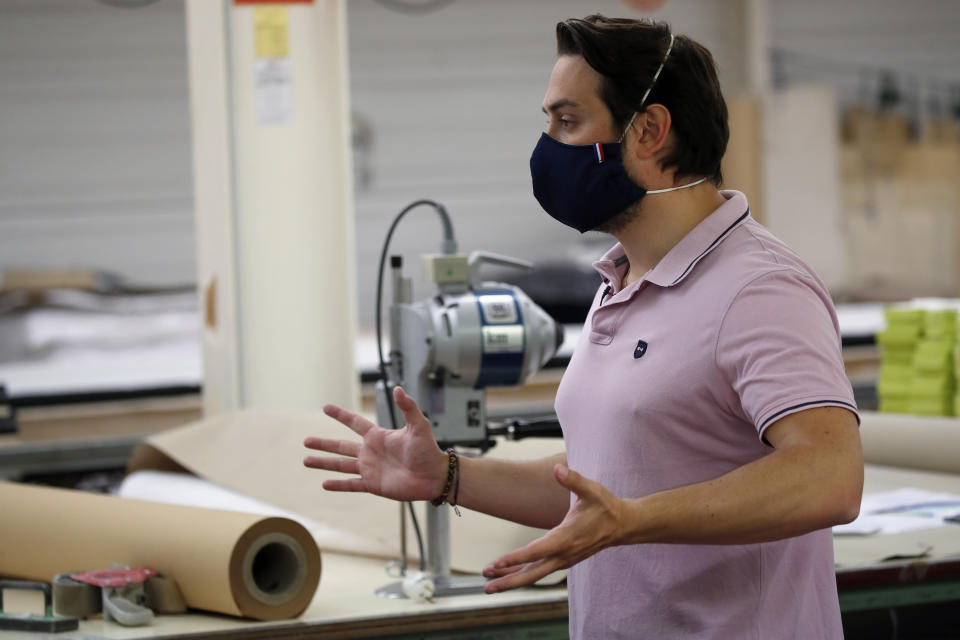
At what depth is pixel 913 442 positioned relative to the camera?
11.0 ft

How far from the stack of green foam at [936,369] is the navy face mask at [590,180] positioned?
256 centimetres

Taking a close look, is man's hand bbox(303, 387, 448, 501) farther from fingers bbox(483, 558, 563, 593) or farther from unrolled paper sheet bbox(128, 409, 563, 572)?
unrolled paper sheet bbox(128, 409, 563, 572)

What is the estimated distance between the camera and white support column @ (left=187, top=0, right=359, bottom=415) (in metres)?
3.79

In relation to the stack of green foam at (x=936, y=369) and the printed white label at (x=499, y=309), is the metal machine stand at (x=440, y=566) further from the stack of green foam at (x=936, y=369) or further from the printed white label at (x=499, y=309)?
the stack of green foam at (x=936, y=369)

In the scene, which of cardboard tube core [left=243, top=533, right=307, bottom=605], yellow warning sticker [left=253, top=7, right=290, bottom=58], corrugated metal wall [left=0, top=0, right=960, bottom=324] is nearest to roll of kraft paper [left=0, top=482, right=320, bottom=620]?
cardboard tube core [left=243, top=533, right=307, bottom=605]

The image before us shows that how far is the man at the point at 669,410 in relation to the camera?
3.75 feet

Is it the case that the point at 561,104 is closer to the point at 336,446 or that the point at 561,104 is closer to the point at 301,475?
the point at 336,446

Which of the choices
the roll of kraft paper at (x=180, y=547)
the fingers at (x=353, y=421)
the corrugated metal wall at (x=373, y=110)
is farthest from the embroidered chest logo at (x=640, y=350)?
the corrugated metal wall at (x=373, y=110)

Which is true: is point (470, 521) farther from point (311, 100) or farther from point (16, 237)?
point (16, 237)

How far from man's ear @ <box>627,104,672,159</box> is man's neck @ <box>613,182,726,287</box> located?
0.19 ft

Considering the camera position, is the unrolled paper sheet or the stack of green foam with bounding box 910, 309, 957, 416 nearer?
the unrolled paper sheet

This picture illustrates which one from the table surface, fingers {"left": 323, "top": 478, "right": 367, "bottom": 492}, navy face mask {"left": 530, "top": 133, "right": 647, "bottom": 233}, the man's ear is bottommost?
the table surface

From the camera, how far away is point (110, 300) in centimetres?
566

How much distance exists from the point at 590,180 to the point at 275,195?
2.51 m
